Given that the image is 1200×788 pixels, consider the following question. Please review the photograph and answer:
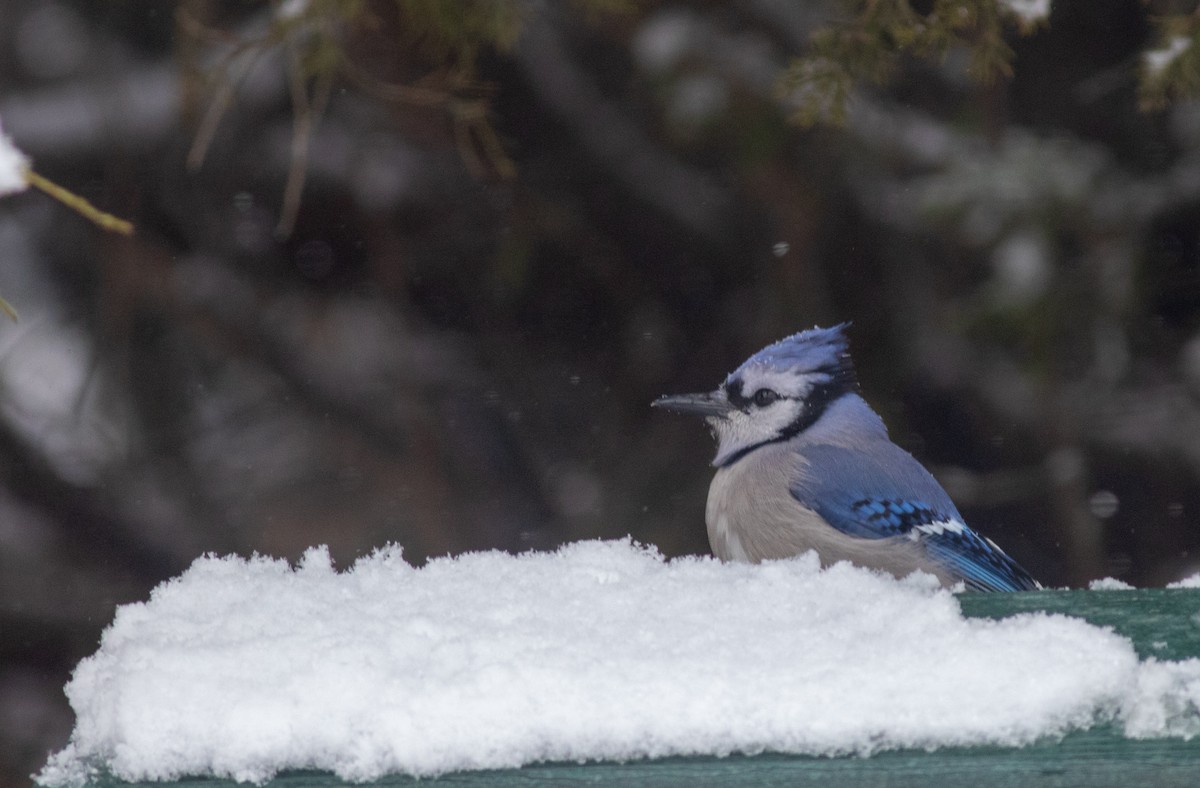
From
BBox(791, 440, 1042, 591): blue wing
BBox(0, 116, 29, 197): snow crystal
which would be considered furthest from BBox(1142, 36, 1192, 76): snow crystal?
BBox(0, 116, 29, 197): snow crystal

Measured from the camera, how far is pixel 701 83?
11.7 ft

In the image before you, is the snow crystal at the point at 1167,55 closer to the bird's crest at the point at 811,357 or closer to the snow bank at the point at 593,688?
the bird's crest at the point at 811,357

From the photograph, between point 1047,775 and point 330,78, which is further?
point 330,78

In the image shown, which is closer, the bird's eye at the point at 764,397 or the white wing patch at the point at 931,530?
the white wing patch at the point at 931,530

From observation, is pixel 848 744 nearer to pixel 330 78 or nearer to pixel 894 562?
pixel 894 562

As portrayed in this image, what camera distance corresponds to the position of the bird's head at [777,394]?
8.07 feet

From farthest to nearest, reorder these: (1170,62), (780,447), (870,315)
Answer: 1. (870,315)
2. (780,447)
3. (1170,62)

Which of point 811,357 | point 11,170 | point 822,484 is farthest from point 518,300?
point 11,170

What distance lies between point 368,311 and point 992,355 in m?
1.68

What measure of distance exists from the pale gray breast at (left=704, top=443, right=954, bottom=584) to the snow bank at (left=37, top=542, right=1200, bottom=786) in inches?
29.0

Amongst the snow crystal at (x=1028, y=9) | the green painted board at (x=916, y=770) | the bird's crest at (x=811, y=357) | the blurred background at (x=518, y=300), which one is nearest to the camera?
the green painted board at (x=916, y=770)

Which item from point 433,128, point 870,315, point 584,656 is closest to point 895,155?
point 870,315

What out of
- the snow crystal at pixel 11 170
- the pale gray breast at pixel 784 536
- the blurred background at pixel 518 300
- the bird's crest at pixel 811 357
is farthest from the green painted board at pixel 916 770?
the blurred background at pixel 518 300

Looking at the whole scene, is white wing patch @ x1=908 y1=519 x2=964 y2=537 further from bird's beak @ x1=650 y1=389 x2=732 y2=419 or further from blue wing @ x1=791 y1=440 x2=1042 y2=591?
bird's beak @ x1=650 y1=389 x2=732 y2=419
